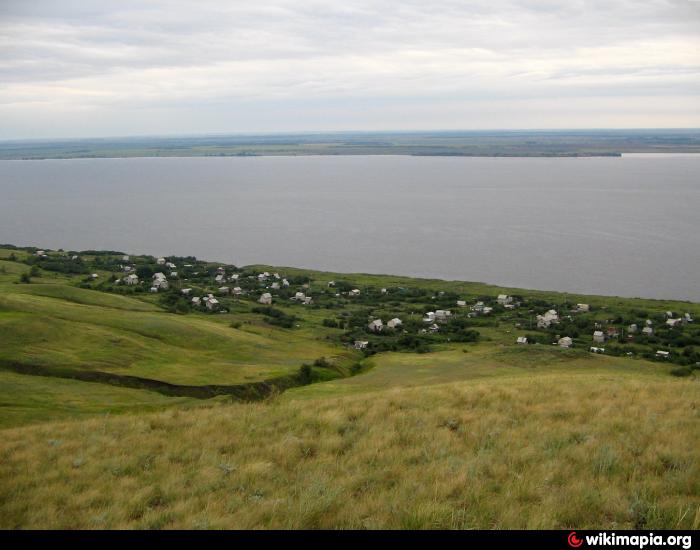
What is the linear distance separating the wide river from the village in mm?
16995

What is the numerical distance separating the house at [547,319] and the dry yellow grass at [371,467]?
49670mm

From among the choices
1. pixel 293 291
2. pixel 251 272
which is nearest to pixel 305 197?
pixel 251 272

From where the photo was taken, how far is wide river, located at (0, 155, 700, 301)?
9544 centimetres

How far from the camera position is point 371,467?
970cm

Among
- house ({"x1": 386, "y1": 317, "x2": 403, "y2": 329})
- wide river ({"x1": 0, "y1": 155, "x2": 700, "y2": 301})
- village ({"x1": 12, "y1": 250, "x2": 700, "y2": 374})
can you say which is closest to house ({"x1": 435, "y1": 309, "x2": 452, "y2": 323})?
village ({"x1": 12, "y1": 250, "x2": 700, "y2": 374})

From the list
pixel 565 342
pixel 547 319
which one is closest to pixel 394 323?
pixel 547 319

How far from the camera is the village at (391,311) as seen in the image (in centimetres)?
5603

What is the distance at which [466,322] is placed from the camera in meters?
64.1

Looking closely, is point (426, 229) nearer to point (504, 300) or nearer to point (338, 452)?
point (504, 300)

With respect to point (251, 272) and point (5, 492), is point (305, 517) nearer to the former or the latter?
point (5, 492)

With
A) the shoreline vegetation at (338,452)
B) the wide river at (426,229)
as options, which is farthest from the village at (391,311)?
the shoreline vegetation at (338,452)

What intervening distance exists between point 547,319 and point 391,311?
1651 centimetres

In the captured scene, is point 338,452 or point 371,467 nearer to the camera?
point 371,467

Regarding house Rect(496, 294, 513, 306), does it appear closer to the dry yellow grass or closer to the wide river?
the wide river
